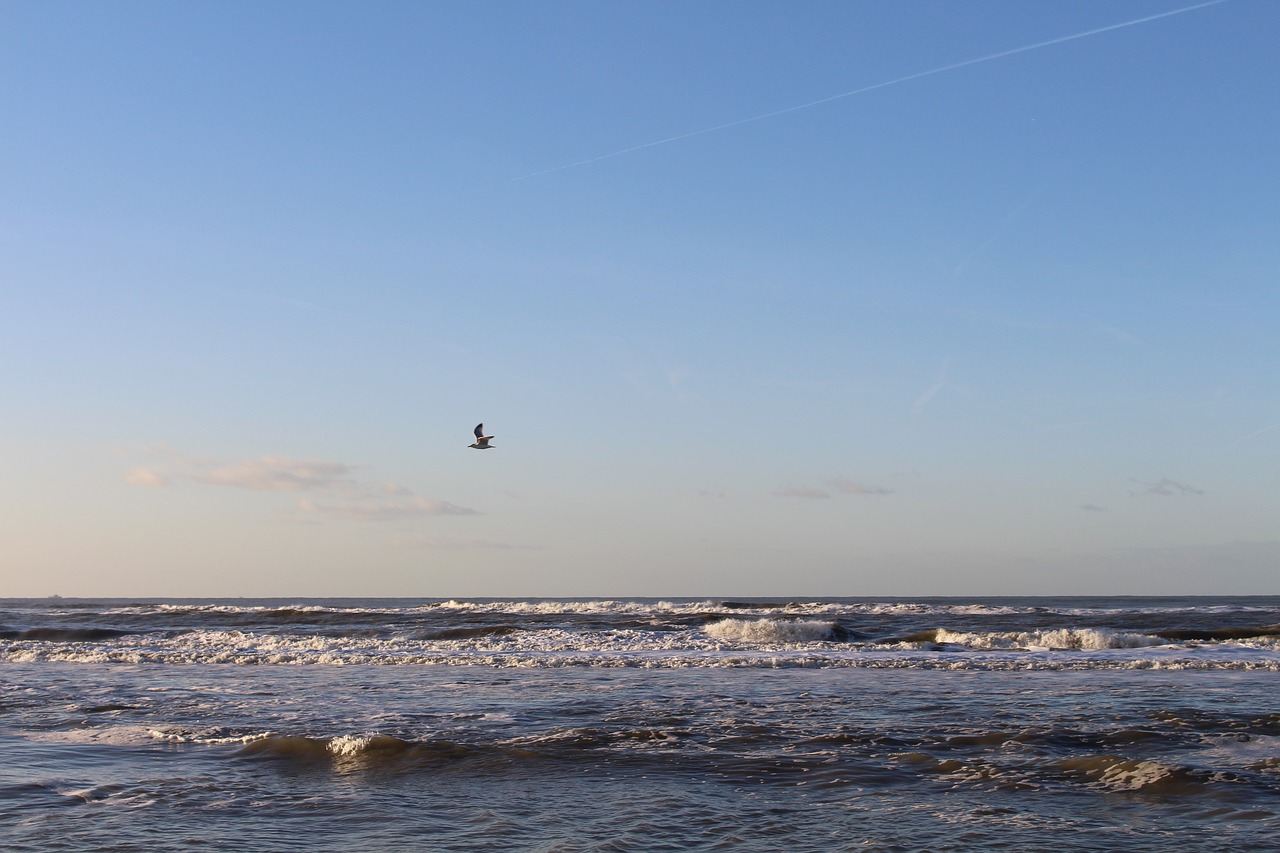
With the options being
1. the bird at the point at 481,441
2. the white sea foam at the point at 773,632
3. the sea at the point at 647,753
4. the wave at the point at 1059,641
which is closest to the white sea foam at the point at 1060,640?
the wave at the point at 1059,641

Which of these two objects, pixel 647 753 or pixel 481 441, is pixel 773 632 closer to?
pixel 481 441

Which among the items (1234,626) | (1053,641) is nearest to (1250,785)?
(1053,641)

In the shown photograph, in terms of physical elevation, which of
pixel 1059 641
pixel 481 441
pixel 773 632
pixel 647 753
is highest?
pixel 481 441

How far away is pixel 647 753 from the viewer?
1163 centimetres

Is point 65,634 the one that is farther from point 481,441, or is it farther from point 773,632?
point 773,632

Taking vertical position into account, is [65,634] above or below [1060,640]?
below

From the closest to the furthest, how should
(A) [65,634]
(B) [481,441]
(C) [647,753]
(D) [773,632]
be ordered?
(C) [647,753], (B) [481,441], (D) [773,632], (A) [65,634]

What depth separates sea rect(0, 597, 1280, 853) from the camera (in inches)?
327

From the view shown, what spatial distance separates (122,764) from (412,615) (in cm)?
4051

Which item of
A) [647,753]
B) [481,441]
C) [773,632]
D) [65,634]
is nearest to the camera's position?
[647,753]

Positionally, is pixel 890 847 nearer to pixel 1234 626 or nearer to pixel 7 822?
pixel 7 822

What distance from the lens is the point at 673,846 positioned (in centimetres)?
781

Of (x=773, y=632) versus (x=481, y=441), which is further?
(x=773, y=632)

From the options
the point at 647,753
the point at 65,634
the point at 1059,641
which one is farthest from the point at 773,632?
the point at 65,634
